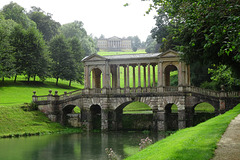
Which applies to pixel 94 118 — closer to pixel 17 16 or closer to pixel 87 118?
pixel 87 118

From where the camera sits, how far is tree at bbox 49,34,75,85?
7419cm

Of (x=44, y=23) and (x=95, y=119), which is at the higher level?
→ (x=44, y=23)

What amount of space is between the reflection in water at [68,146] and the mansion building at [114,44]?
493ft

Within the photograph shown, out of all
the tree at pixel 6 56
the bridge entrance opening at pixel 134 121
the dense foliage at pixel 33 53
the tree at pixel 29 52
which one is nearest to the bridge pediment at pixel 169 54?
the bridge entrance opening at pixel 134 121

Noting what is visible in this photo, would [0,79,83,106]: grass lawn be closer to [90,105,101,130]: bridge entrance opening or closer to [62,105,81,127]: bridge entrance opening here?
[62,105,81,127]: bridge entrance opening

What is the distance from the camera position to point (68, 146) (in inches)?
1320

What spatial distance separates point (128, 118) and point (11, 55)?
28583mm

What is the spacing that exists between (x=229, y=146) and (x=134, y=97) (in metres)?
31.0

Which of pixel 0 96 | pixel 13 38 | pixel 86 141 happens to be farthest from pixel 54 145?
pixel 13 38

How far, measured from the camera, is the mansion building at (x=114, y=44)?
189875 mm

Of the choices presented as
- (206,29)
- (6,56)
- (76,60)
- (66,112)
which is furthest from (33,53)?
(206,29)

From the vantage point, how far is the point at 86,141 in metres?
36.6

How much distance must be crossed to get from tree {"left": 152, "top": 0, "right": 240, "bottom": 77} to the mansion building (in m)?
161

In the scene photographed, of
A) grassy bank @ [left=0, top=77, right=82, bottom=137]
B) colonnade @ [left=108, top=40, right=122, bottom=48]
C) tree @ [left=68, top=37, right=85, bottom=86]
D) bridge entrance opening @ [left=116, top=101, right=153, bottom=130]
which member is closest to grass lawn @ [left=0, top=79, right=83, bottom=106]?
grassy bank @ [left=0, top=77, right=82, bottom=137]
